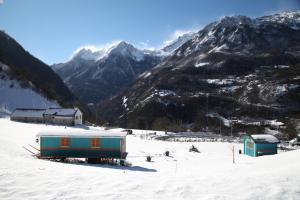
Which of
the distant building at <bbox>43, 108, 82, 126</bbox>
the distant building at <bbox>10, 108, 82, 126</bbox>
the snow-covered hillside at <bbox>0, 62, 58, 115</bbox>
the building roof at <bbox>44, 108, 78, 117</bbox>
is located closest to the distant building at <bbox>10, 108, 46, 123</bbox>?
the distant building at <bbox>10, 108, 82, 126</bbox>

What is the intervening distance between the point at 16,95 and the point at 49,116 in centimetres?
2782

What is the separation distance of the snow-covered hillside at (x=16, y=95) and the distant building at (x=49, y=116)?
14.2 meters

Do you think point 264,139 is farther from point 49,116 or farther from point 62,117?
point 49,116

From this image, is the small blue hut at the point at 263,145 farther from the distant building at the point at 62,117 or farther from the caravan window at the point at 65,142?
the distant building at the point at 62,117

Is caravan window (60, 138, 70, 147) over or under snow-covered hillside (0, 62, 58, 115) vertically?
under

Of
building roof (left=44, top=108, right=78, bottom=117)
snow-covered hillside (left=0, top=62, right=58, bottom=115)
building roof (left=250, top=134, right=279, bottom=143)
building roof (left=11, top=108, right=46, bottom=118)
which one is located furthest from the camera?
snow-covered hillside (left=0, top=62, right=58, bottom=115)

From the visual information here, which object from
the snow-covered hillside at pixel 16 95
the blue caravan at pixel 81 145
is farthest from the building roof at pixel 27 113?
the blue caravan at pixel 81 145

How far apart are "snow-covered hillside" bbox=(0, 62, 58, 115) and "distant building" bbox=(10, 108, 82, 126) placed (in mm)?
14225

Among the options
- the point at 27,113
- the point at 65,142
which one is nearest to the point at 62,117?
the point at 27,113

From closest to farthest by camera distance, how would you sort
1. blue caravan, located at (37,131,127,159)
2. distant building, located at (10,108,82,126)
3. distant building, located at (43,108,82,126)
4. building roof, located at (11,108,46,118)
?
blue caravan, located at (37,131,127,159) < building roof, located at (11,108,46,118) < distant building, located at (10,108,82,126) < distant building, located at (43,108,82,126)

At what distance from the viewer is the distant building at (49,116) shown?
8362 cm

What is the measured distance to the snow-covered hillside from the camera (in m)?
100

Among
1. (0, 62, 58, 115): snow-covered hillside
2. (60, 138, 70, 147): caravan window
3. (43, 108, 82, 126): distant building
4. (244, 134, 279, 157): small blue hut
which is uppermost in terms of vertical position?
(0, 62, 58, 115): snow-covered hillside

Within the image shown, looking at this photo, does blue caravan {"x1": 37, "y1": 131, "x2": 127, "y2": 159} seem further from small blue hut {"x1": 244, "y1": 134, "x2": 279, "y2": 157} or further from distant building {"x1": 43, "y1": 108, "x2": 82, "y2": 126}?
distant building {"x1": 43, "y1": 108, "x2": 82, "y2": 126}
